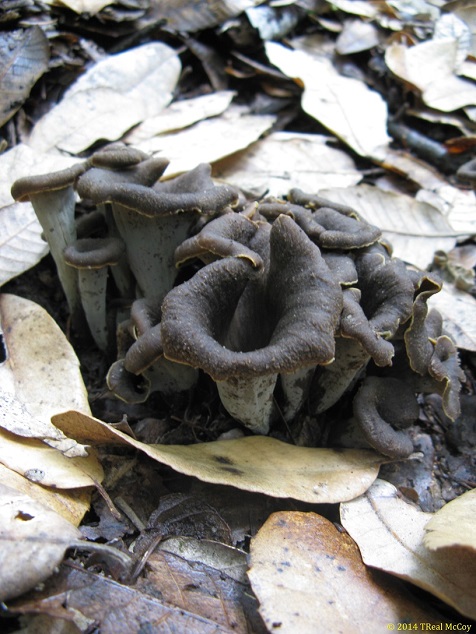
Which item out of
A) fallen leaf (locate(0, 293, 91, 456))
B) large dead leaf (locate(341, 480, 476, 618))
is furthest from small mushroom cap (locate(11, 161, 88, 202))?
large dead leaf (locate(341, 480, 476, 618))

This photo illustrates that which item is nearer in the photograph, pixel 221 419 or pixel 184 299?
pixel 184 299

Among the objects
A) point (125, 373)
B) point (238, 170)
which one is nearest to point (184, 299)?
point (125, 373)

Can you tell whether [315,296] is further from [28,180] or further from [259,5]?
[259,5]

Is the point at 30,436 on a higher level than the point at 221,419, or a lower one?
higher

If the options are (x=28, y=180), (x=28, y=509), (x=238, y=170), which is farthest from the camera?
(x=238, y=170)

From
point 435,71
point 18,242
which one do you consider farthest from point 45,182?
point 435,71

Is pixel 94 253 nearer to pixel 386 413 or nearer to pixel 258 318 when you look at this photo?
pixel 258 318

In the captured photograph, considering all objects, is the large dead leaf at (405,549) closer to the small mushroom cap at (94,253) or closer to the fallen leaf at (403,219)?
the small mushroom cap at (94,253)

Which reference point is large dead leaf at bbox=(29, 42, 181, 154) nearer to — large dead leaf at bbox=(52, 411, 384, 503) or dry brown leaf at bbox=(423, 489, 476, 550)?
large dead leaf at bbox=(52, 411, 384, 503)
